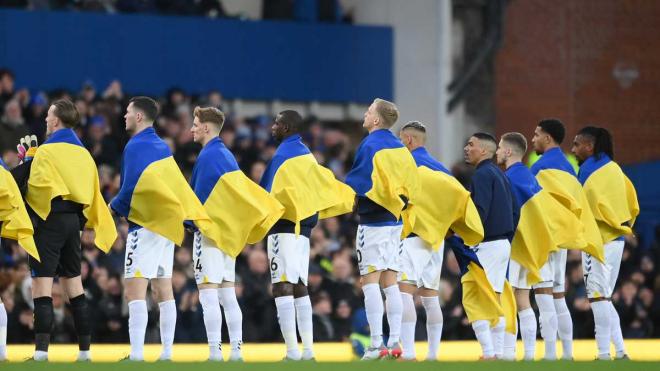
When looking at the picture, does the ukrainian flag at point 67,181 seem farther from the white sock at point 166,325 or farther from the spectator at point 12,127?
the spectator at point 12,127

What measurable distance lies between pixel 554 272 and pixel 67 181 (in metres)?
4.82

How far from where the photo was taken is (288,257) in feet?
44.7

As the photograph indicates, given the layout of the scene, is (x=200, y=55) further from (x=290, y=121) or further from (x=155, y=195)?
(x=155, y=195)

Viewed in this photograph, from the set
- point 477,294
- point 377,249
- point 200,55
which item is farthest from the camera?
point 200,55

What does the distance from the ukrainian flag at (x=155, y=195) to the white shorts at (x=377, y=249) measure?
144 centimetres

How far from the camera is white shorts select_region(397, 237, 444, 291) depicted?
14.1 meters

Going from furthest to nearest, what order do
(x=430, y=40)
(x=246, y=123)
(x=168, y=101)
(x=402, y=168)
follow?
(x=430, y=40) → (x=246, y=123) → (x=168, y=101) → (x=402, y=168)

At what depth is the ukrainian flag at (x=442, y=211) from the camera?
14.2 meters

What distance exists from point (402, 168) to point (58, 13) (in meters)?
10.8

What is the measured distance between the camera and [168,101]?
22453mm

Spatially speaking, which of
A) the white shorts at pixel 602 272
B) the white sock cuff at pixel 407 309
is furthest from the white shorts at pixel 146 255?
the white shorts at pixel 602 272

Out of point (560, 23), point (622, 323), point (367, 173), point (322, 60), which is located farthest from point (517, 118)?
point (367, 173)

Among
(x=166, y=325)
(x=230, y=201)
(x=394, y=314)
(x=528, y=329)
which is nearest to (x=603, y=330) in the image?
(x=528, y=329)

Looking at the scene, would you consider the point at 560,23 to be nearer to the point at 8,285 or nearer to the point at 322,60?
the point at 322,60
